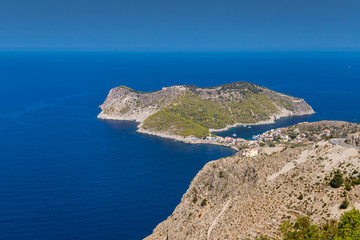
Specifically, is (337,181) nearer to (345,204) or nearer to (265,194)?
(345,204)

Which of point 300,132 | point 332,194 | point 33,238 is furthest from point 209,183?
point 300,132

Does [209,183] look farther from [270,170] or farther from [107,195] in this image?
[107,195]

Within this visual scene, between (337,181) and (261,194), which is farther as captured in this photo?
(261,194)

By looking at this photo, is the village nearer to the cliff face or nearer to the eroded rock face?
the cliff face

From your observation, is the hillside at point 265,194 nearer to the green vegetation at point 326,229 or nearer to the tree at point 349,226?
the green vegetation at point 326,229

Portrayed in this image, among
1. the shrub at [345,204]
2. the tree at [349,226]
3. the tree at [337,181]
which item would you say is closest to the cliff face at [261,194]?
the tree at [337,181]

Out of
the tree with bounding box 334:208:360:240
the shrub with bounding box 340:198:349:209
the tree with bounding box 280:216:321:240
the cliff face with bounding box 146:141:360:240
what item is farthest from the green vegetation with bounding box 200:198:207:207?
the tree with bounding box 334:208:360:240

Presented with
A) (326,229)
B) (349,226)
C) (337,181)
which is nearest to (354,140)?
(337,181)

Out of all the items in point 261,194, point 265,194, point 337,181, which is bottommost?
point 261,194
